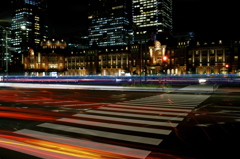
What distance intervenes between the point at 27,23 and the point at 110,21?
6815 cm

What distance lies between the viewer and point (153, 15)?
550 feet

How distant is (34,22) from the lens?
17825cm

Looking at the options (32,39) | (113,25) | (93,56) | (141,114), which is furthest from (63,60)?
(141,114)

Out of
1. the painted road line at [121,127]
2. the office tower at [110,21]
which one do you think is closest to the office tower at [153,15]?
the office tower at [110,21]

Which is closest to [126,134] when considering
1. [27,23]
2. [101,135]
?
[101,135]

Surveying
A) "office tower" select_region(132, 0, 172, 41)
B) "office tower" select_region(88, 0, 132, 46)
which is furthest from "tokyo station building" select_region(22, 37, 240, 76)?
"office tower" select_region(132, 0, 172, 41)

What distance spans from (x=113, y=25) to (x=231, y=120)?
15984 cm

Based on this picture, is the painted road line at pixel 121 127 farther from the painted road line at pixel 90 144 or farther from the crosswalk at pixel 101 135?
the painted road line at pixel 90 144

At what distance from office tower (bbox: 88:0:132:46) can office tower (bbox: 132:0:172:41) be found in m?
7.44

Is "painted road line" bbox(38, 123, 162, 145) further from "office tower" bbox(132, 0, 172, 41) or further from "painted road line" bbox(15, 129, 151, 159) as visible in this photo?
"office tower" bbox(132, 0, 172, 41)

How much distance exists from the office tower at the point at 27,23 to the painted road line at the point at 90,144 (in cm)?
17988

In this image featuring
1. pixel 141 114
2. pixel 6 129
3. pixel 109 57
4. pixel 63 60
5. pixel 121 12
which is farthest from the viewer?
pixel 121 12

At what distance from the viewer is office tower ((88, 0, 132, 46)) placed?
159875 millimetres

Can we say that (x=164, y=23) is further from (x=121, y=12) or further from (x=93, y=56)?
(x=93, y=56)
